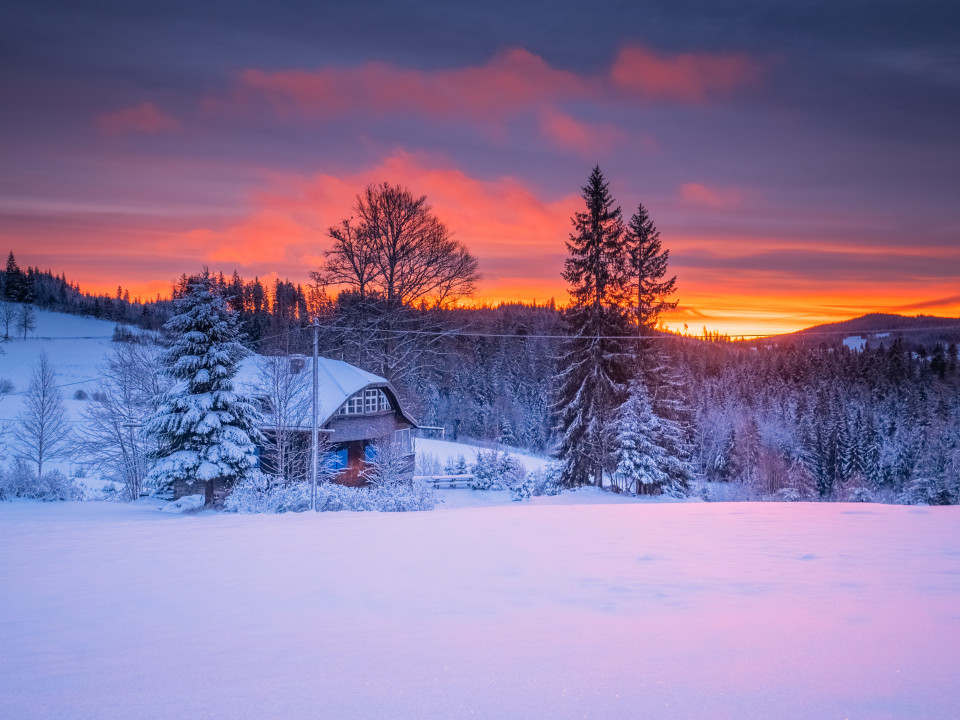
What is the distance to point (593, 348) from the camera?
34406 millimetres

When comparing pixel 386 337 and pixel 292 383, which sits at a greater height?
pixel 386 337

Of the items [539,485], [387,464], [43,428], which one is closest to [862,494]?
[539,485]

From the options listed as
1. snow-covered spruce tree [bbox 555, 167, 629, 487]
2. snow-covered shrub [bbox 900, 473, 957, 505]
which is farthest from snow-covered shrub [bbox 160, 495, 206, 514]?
snow-covered shrub [bbox 900, 473, 957, 505]

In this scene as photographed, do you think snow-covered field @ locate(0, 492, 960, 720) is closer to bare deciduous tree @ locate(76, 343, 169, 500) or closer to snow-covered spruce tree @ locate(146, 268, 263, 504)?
snow-covered spruce tree @ locate(146, 268, 263, 504)

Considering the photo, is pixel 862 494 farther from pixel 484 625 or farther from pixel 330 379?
pixel 484 625

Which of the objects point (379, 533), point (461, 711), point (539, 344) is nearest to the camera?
point (461, 711)

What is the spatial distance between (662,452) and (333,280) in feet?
69.3

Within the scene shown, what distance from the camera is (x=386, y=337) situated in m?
32.8

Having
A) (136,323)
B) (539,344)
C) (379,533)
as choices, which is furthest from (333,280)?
(136,323)

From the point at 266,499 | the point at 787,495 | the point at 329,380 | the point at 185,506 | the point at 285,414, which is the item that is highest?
the point at 329,380

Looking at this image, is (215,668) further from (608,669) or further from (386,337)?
(386,337)

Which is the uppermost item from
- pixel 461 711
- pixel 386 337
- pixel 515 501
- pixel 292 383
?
pixel 386 337

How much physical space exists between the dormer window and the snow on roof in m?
0.71

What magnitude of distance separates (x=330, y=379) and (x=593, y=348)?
50.4 ft
